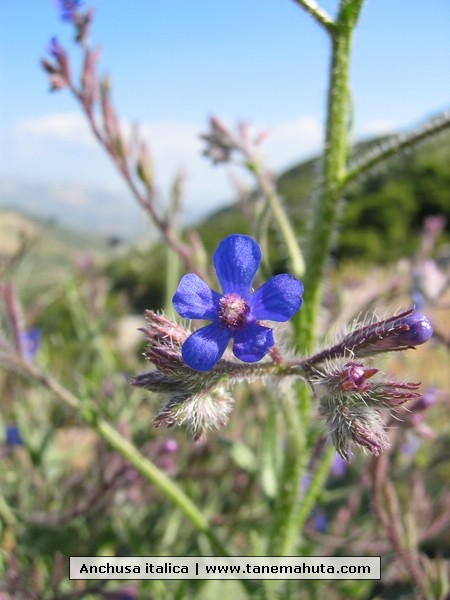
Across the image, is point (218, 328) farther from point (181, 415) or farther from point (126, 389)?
point (126, 389)

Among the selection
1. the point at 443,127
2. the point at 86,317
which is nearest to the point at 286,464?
the point at 443,127

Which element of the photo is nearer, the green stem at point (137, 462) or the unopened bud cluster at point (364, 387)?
the unopened bud cluster at point (364, 387)

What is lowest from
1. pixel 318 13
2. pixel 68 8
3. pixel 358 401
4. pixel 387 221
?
pixel 358 401

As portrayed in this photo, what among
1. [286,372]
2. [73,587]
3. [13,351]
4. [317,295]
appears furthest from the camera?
[73,587]

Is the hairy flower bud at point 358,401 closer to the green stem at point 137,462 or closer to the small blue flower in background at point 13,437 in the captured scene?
the green stem at point 137,462

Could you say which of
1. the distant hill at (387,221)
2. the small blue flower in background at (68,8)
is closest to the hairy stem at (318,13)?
the small blue flower in background at (68,8)

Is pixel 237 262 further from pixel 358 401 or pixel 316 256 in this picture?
pixel 316 256

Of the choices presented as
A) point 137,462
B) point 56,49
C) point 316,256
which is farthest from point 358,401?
point 56,49
